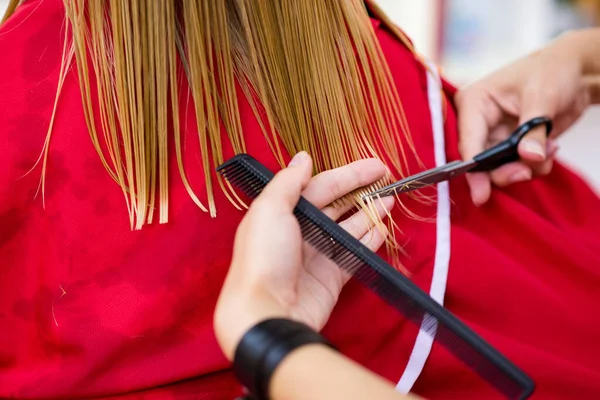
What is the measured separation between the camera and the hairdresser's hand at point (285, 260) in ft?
1.22

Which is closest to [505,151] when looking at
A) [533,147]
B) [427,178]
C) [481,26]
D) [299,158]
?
[533,147]

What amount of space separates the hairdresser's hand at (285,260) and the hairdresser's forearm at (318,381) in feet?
0.12

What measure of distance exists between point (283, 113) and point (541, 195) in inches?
13.8

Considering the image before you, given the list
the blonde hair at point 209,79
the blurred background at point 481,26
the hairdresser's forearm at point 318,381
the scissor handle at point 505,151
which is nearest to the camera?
the hairdresser's forearm at point 318,381

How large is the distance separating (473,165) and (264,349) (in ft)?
1.14

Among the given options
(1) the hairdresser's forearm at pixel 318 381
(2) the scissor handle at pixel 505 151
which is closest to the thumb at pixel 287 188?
(1) the hairdresser's forearm at pixel 318 381

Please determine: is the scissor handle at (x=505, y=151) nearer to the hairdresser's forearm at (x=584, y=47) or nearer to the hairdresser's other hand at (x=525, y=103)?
the hairdresser's other hand at (x=525, y=103)

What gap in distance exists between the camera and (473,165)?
1.95 ft

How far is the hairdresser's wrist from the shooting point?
360 millimetres

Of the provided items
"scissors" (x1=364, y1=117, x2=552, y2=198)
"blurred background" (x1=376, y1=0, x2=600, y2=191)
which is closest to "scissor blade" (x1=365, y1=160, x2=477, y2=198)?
"scissors" (x1=364, y1=117, x2=552, y2=198)

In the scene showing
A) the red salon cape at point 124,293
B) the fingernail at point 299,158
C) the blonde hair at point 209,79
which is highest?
the blonde hair at point 209,79

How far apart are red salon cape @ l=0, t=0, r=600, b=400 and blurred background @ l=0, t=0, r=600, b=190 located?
0.95m

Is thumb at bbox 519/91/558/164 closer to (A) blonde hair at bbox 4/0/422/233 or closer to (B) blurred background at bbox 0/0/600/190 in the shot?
(A) blonde hair at bbox 4/0/422/233

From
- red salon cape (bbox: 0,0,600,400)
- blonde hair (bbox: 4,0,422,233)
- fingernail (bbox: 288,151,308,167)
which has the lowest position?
red salon cape (bbox: 0,0,600,400)
